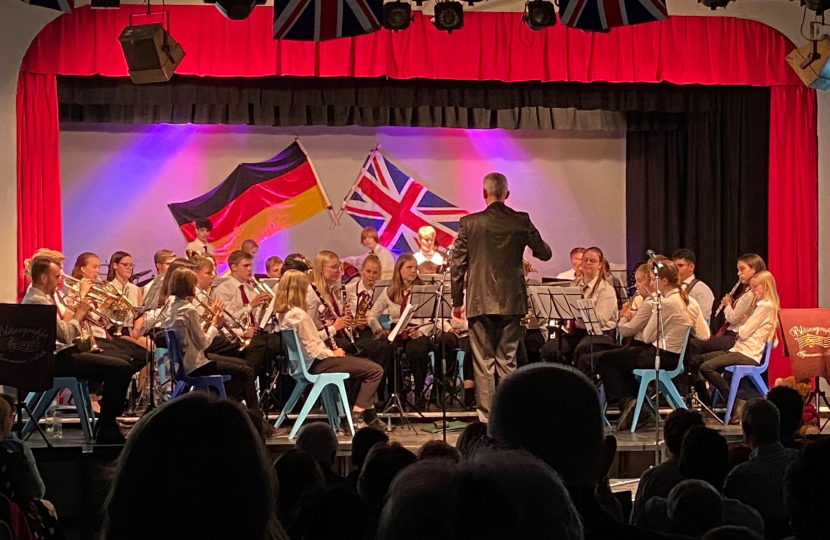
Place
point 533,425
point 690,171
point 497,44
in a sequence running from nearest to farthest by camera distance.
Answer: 1. point 533,425
2. point 497,44
3. point 690,171

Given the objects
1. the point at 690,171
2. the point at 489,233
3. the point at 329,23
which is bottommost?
the point at 489,233

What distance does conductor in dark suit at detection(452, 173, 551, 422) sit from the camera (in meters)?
7.19

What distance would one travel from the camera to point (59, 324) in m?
7.01

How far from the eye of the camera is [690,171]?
1155cm

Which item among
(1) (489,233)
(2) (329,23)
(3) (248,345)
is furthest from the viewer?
(3) (248,345)

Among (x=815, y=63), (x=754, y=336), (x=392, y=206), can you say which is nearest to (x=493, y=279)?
(x=754, y=336)

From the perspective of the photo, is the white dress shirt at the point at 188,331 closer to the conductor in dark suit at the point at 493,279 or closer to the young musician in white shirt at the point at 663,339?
the conductor in dark suit at the point at 493,279

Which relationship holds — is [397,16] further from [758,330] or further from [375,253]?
[758,330]

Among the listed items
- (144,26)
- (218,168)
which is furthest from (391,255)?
(144,26)

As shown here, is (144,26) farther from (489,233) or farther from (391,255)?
(391,255)

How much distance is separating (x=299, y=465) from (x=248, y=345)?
5.32 m

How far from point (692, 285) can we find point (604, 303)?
95 cm

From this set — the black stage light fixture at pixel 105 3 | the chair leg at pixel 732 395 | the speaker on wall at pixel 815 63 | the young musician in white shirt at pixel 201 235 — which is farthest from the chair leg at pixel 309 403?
the speaker on wall at pixel 815 63

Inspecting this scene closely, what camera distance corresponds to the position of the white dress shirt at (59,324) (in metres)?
6.94
